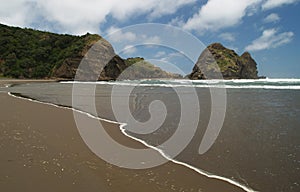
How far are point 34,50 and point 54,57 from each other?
5.97 metres

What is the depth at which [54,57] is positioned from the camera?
80688 mm

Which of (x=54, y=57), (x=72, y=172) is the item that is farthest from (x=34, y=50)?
(x=72, y=172)

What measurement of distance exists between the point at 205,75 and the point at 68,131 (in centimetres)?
8354

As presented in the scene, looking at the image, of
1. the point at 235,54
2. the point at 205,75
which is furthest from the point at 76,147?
the point at 235,54

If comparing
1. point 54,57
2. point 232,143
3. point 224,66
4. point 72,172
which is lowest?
point 72,172

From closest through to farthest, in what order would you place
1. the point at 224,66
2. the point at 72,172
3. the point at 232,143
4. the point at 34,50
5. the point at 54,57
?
the point at 72,172 < the point at 232,143 < the point at 34,50 < the point at 54,57 < the point at 224,66

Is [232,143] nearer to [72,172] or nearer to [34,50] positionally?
[72,172]

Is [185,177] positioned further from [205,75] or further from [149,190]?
[205,75]

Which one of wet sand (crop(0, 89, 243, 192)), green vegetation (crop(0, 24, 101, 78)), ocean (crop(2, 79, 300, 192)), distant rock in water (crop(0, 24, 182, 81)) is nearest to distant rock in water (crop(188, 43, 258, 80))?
distant rock in water (crop(0, 24, 182, 81))

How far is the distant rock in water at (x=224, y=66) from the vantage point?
285 feet

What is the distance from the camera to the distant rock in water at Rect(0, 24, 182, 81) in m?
71.2

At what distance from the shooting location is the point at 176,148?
230 inches

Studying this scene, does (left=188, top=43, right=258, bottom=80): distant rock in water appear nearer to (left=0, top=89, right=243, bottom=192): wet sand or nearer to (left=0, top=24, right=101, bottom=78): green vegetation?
(left=0, top=24, right=101, bottom=78): green vegetation

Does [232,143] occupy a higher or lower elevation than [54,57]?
lower
